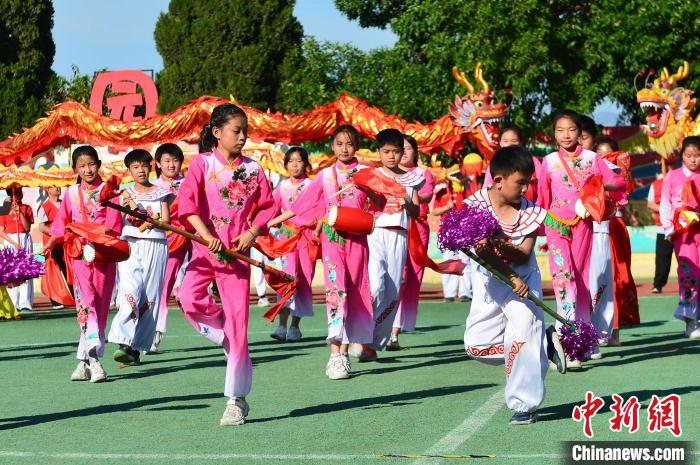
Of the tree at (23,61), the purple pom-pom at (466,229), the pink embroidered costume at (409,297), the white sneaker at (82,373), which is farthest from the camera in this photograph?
the tree at (23,61)

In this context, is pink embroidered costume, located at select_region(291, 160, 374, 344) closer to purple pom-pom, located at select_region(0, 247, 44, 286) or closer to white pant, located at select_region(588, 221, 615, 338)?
white pant, located at select_region(588, 221, 615, 338)

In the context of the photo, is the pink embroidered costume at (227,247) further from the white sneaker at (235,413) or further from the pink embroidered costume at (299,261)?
the pink embroidered costume at (299,261)

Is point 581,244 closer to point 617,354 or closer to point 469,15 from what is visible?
point 617,354

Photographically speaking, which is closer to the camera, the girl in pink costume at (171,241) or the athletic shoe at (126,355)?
the athletic shoe at (126,355)

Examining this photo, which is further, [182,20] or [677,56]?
[182,20]

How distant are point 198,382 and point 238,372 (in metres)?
2.18

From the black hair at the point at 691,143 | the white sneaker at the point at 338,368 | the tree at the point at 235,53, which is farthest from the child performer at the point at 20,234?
the tree at the point at 235,53

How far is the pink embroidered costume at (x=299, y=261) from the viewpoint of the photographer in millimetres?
13219

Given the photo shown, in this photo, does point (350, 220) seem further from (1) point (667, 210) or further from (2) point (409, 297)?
(1) point (667, 210)

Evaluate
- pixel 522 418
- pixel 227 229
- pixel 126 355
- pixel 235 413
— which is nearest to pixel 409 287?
pixel 126 355

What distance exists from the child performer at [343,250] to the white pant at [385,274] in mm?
368

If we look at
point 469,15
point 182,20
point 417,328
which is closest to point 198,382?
point 417,328

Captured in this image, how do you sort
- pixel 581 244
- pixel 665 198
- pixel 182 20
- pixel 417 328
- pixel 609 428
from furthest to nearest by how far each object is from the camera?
1. pixel 182 20
2. pixel 417 328
3. pixel 665 198
4. pixel 581 244
5. pixel 609 428

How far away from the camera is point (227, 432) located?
7199 millimetres
